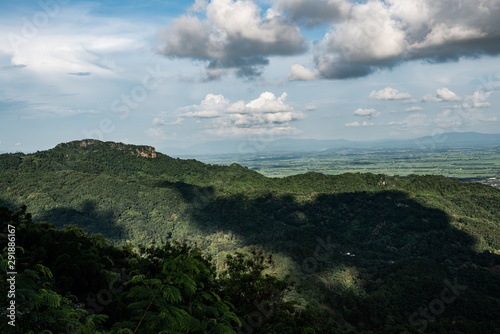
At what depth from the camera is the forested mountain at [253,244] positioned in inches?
552

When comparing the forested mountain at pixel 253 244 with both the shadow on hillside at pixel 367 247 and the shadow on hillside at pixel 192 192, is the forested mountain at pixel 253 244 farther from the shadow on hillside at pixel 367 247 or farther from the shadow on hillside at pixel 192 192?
the shadow on hillside at pixel 192 192

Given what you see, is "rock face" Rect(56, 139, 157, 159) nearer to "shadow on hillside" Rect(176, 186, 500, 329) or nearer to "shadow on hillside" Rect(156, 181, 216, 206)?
"shadow on hillside" Rect(156, 181, 216, 206)

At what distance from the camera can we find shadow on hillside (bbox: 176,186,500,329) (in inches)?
2185

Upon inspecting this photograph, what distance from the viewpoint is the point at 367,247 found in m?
95.8

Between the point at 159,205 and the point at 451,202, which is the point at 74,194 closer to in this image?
the point at 159,205

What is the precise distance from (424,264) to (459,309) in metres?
14.3

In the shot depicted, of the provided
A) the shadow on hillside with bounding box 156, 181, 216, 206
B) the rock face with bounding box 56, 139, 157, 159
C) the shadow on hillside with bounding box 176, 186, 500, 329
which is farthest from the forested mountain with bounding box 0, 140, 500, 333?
the shadow on hillside with bounding box 156, 181, 216, 206

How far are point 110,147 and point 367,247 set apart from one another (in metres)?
151

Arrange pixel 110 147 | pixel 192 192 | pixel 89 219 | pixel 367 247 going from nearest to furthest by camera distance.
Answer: pixel 367 247, pixel 89 219, pixel 192 192, pixel 110 147

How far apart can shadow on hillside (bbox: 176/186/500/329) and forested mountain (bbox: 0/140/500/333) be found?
358mm

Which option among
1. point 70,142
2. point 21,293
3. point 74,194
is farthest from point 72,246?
point 70,142

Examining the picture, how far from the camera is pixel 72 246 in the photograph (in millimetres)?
21484

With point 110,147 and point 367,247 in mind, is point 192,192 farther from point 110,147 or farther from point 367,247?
point 367,247

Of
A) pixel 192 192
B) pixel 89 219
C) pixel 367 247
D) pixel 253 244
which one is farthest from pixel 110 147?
pixel 367 247
